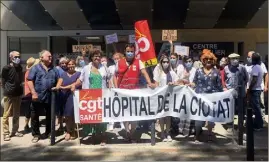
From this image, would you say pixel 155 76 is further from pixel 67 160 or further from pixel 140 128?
pixel 67 160

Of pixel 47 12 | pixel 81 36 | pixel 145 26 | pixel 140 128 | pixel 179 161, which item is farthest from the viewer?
pixel 81 36

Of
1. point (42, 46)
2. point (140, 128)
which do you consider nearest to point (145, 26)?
point (140, 128)

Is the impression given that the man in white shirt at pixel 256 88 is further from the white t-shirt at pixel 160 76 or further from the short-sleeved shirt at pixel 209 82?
the white t-shirt at pixel 160 76

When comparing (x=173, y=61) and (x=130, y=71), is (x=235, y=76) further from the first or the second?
(x=130, y=71)

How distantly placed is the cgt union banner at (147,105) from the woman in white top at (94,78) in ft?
0.81

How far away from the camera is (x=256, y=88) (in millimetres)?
8977

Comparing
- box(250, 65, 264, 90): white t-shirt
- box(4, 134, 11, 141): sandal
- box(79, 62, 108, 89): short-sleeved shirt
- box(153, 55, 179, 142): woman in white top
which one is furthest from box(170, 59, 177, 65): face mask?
box(4, 134, 11, 141): sandal

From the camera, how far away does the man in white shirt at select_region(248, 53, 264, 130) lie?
29.0ft

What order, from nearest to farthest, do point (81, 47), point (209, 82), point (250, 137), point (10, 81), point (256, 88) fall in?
point (250, 137), point (209, 82), point (10, 81), point (256, 88), point (81, 47)

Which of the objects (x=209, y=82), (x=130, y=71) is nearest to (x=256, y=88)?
(x=209, y=82)

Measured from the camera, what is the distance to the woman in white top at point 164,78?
818 centimetres

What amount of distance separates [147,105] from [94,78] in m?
1.16

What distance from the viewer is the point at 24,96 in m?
9.06

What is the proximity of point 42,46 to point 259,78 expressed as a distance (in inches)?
357
